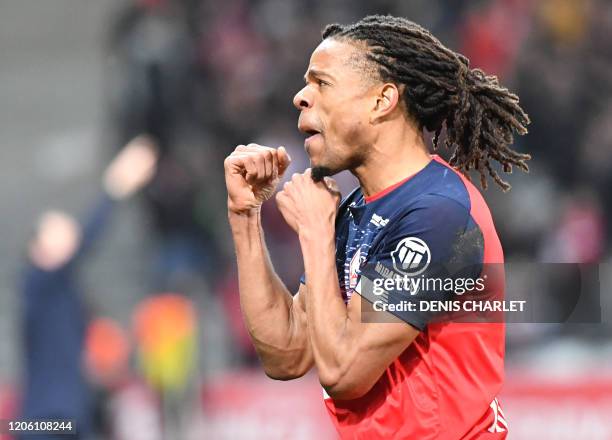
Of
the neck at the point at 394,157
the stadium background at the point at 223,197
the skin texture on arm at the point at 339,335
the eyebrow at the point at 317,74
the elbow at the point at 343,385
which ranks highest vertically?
the stadium background at the point at 223,197

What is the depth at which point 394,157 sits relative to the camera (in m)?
3.80

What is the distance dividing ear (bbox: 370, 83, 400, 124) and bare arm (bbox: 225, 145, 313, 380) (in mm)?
384

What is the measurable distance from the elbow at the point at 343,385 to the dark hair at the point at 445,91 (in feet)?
2.82

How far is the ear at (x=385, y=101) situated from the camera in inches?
147

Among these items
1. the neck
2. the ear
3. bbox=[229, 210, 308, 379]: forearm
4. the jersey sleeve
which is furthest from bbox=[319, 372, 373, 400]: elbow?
the ear

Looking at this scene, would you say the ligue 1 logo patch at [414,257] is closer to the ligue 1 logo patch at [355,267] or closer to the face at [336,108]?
the ligue 1 logo patch at [355,267]

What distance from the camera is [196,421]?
8781 millimetres

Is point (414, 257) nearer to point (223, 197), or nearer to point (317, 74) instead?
point (317, 74)

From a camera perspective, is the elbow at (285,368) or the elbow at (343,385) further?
the elbow at (285,368)

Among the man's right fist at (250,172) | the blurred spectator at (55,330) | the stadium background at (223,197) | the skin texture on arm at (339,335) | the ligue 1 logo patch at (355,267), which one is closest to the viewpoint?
the skin texture on arm at (339,335)

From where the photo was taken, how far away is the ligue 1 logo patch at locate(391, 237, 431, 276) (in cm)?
354

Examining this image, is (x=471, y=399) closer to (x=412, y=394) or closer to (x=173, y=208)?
(x=412, y=394)

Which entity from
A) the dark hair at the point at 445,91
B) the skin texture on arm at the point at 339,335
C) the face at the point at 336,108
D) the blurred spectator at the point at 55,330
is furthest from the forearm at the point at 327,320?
the blurred spectator at the point at 55,330

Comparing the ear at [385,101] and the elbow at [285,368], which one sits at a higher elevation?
the ear at [385,101]
